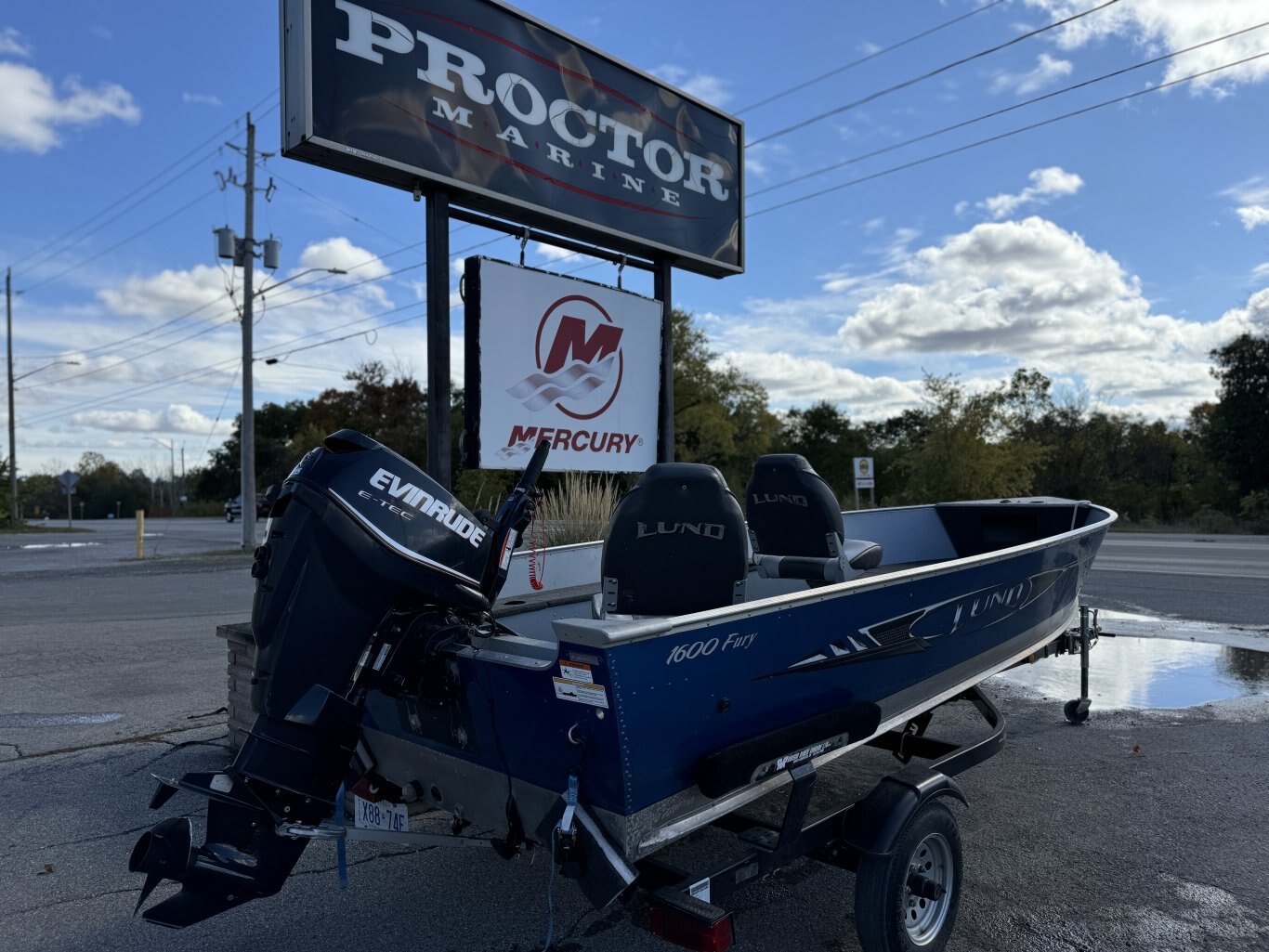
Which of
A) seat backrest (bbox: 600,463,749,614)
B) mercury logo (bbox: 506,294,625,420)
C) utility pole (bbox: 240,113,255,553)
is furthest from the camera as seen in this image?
utility pole (bbox: 240,113,255,553)

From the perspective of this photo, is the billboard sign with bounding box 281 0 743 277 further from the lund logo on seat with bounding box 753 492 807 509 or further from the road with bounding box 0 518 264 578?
the road with bounding box 0 518 264 578

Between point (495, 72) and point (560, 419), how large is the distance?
233 centimetres

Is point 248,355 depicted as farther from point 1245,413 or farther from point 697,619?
point 1245,413

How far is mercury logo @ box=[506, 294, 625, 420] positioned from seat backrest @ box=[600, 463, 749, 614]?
245cm

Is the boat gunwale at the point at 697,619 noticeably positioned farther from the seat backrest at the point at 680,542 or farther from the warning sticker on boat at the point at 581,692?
the seat backrest at the point at 680,542

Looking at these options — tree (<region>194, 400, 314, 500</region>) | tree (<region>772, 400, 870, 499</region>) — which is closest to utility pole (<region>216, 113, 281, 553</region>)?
tree (<region>772, 400, 870, 499</region>)

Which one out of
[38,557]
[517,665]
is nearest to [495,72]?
[517,665]

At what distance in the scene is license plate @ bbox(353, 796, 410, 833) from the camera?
2.86 m

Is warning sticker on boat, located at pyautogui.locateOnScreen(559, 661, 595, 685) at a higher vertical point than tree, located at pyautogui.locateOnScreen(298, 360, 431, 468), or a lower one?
lower

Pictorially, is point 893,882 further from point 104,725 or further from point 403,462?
point 104,725

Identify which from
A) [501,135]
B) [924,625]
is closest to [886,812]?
[924,625]

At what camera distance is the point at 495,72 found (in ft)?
18.5

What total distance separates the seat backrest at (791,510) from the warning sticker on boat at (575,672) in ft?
9.63

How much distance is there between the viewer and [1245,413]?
112 feet
